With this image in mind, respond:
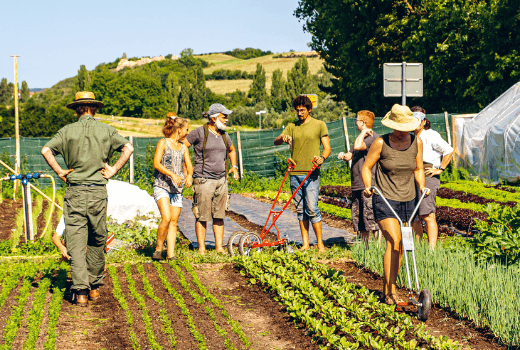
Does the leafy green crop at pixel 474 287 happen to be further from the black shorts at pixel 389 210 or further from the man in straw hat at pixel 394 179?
the black shorts at pixel 389 210

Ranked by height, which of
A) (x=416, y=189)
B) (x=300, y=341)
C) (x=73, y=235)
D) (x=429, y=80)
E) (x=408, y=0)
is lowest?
(x=300, y=341)

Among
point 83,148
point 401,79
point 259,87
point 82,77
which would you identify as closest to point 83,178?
point 83,148

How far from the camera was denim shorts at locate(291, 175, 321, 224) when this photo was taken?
23.2 ft

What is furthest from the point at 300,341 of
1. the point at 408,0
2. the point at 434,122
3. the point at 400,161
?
the point at 408,0

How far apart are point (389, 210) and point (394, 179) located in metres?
0.30

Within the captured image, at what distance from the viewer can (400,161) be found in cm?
495

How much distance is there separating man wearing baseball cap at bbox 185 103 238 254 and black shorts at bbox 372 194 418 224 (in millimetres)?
2345

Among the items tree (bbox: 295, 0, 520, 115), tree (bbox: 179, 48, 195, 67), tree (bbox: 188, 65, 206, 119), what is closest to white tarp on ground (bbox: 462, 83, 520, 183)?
tree (bbox: 295, 0, 520, 115)

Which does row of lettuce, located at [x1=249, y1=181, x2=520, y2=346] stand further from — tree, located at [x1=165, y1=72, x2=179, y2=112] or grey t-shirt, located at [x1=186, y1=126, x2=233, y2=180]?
tree, located at [x1=165, y1=72, x2=179, y2=112]

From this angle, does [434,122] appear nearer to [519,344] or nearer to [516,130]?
[516,130]

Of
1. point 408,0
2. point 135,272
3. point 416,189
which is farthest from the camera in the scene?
point 408,0

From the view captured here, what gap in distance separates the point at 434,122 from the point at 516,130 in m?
3.22

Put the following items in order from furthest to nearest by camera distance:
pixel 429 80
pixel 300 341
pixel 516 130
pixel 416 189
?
pixel 429 80 → pixel 516 130 → pixel 416 189 → pixel 300 341

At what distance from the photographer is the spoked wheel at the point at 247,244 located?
6871mm
